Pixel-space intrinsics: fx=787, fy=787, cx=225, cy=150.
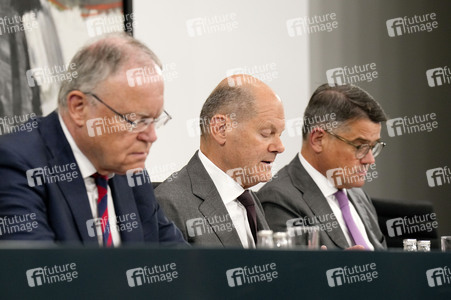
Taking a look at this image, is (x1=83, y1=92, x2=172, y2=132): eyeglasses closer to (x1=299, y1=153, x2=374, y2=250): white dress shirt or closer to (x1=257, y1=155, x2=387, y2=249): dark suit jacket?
(x1=257, y1=155, x2=387, y2=249): dark suit jacket

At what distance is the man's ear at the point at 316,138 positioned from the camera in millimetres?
3395

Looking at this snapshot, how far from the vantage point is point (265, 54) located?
4.29m

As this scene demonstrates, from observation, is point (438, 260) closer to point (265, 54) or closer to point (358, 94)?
point (358, 94)

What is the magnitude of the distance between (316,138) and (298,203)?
0.45m

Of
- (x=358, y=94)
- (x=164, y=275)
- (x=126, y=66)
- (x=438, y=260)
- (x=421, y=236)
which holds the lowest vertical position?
(x=421, y=236)

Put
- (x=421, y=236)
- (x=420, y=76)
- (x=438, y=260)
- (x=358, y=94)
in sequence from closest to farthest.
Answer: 1. (x=438, y=260)
2. (x=358, y=94)
3. (x=421, y=236)
4. (x=420, y=76)

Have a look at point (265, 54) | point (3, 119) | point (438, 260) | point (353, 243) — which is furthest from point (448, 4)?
point (438, 260)

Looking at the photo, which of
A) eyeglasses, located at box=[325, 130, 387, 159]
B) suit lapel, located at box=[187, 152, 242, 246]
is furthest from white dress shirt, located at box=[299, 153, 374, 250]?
suit lapel, located at box=[187, 152, 242, 246]

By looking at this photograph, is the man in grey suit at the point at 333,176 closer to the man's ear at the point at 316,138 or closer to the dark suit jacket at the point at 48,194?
the man's ear at the point at 316,138

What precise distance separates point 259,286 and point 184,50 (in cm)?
262

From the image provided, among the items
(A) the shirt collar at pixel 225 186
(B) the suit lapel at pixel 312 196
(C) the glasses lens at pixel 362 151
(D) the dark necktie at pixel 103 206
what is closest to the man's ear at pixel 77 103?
(D) the dark necktie at pixel 103 206

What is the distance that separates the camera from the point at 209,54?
13.2 ft

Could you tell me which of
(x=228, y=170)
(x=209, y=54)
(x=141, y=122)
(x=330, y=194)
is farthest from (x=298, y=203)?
(x=209, y=54)

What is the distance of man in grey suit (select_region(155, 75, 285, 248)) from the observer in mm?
2684
